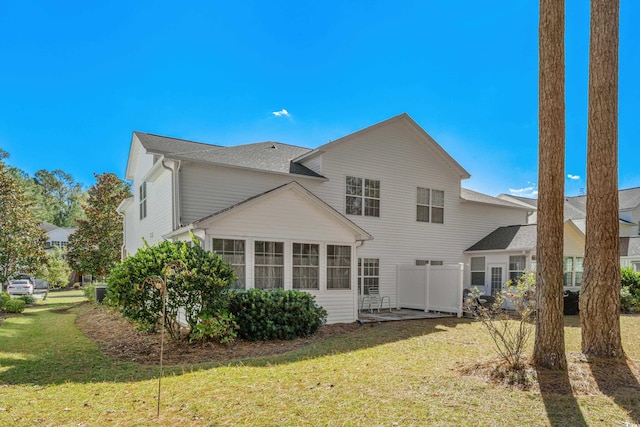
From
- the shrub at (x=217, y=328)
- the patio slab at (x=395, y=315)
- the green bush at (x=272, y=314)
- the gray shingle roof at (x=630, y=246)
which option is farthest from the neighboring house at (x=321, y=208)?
the gray shingle roof at (x=630, y=246)

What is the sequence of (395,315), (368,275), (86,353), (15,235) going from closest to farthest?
(86,353), (395,315), (368,275), (15,235)

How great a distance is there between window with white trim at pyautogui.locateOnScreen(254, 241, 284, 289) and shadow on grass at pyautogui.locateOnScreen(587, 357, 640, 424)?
7231 millimetres

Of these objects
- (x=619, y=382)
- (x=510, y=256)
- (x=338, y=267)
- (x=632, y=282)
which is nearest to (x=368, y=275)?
(x=338, y=267)

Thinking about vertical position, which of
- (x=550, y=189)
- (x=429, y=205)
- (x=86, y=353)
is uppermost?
(x=429, y=205)

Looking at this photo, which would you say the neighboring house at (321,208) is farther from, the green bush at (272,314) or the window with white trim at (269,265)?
the green bush at (272,314)

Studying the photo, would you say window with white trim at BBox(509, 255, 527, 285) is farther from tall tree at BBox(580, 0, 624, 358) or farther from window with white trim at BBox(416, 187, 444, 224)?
tall tree at BBox(580, 0, 624, 358)

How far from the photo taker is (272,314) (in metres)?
9.64

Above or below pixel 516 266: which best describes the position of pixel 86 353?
below

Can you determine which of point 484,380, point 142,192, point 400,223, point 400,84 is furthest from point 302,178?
point 484,380

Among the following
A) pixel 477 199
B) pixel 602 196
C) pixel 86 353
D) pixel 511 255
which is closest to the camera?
pixel 602 196

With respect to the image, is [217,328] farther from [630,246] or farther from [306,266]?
[630,246]

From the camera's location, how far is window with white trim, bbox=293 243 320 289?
1162 centimetres

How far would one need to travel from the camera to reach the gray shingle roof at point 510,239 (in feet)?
52.7

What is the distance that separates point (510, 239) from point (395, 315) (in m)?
6.58
